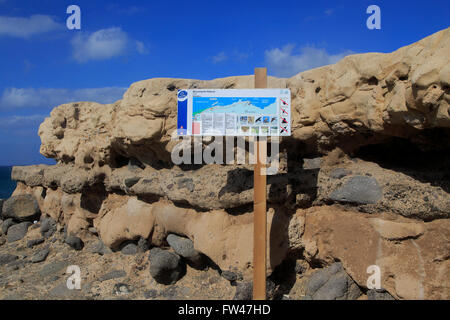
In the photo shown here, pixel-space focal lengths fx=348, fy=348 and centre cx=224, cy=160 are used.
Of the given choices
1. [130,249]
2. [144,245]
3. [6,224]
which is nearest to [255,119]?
[144,245]

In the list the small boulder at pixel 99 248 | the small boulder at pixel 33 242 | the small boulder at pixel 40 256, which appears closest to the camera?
the small boulder at pixel 99 248

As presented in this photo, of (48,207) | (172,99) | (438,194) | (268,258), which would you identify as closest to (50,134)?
(48,207)

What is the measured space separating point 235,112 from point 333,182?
152 centimetres

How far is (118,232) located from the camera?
17.8ft

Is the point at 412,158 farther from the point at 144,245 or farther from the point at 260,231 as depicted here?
the point at 144,245

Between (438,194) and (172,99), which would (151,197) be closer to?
(172,99)

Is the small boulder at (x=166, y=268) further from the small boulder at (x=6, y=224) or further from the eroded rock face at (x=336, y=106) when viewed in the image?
the small boulder at (x=6, y=224)

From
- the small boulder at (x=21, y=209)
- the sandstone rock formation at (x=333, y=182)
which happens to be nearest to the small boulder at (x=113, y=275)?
the sandstone rock formation at (x=333, y=182)

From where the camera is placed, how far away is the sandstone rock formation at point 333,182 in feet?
10.6

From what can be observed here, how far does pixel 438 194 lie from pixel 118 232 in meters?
4.33

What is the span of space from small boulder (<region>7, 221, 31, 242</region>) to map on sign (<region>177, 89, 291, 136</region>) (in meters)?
6.04

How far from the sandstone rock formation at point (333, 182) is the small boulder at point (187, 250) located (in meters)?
0.06

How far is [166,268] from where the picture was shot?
14.8ft

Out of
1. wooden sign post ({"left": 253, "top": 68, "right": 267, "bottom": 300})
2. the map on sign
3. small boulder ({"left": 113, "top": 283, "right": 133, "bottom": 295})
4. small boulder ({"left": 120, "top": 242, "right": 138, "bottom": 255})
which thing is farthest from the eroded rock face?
small boulder ({"left": 113, "top": 283, "right": 133, "bottom": 295})
